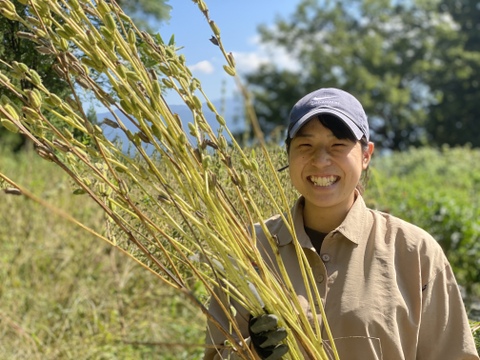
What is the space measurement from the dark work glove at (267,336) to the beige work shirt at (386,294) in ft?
0.56

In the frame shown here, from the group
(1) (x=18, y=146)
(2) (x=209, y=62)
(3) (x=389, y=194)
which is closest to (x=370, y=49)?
(1) (x=18, y=146)

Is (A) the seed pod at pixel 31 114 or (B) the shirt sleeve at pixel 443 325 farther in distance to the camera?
(B) the shirt sleeve at pixel 443 325

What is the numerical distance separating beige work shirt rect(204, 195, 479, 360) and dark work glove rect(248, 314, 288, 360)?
170mm

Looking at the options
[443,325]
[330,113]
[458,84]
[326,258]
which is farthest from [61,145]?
[458,84]

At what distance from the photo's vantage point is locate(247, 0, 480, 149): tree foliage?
3547 centimetres

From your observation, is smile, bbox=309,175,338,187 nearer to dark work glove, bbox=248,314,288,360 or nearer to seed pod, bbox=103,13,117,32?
dark work glove, bbox=248,314,288,360

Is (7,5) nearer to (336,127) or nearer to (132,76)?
(132,76)

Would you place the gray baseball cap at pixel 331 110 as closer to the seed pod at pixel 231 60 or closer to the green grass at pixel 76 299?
the seed pod at pixel 231 60

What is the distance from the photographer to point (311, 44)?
3772 centimetres

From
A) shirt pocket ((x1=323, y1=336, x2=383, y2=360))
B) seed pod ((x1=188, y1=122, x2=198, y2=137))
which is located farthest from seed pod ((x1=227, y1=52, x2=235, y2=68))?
shirt pocket ((x1=323, y1=336, x2=383, y2=360))

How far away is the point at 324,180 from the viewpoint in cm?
183

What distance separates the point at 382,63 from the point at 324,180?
3596cm

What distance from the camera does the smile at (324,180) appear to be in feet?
5.99

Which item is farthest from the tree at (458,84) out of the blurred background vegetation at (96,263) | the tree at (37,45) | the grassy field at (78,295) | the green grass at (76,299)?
the tree at (37,45)
